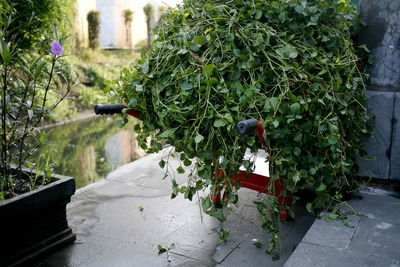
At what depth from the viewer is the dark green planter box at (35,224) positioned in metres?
2.47

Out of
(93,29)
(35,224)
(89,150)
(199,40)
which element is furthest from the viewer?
(93,29)

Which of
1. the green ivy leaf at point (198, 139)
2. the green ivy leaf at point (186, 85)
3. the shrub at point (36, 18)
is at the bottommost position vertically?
the green ivy leaf at point (198, 139)

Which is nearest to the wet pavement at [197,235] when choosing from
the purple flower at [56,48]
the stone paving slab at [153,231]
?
the stone paving slab at [153,231]

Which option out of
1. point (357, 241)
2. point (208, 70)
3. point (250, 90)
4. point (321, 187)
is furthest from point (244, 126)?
point (357, 241)

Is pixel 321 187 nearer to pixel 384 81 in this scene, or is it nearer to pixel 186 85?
pixel 186 85

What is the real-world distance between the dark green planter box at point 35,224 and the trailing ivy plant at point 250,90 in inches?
28.5

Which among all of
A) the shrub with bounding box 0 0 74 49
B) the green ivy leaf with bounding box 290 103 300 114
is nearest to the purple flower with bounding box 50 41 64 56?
the green ivy leaf with bounding box 290 103 300 114

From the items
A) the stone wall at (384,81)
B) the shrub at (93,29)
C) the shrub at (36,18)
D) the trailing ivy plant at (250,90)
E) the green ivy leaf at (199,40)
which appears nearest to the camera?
the trailing ivy plant at (250,90)

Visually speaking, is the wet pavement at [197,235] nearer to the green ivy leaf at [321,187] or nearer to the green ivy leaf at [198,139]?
the green ivy leaf at [321,187]

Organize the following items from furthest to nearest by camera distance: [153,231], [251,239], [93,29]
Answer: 1. [93,29]
2. [153,231]
3. [251,239]

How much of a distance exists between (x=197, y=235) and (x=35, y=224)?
115 cm

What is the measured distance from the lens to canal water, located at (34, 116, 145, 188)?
5.04 m

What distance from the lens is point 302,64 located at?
249cm

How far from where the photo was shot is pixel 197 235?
303 centimetres
